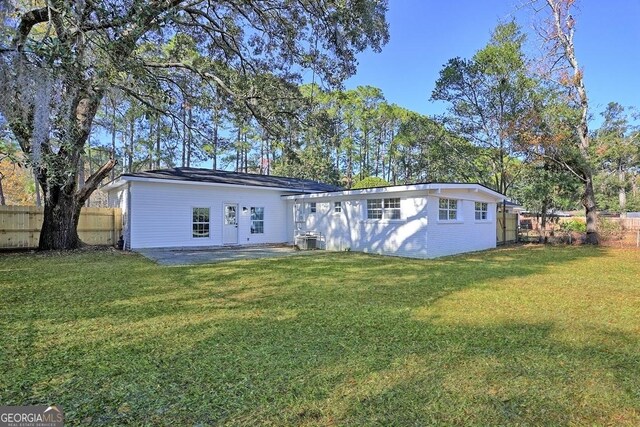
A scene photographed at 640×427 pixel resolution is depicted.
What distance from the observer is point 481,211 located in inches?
595

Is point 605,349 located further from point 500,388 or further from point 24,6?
point 24,6

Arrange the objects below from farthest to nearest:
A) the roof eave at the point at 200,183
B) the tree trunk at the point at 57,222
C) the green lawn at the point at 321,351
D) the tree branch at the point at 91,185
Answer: the roof eave at the point at 200,183 → the tree branch at the point at 91,185 → the tree trunk at the point at 57,222 → the green lawn at the point at 321,351

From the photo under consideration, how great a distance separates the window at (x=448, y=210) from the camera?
41.0 ft

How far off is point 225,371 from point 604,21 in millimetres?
19359

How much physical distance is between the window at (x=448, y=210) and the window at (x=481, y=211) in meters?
1.97

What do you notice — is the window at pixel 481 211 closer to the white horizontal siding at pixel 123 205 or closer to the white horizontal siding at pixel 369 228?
the white horizontal siding at pixel 369 228

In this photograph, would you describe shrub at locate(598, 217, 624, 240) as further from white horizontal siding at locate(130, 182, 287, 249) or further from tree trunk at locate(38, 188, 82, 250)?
tree trunk at locate(38, 188, 82, 250)

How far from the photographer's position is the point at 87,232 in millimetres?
14164

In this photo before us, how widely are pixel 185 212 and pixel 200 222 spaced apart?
0.71 m

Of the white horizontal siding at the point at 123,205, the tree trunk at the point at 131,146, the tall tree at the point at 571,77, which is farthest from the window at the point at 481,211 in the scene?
the tree trunk at the point at 131,146

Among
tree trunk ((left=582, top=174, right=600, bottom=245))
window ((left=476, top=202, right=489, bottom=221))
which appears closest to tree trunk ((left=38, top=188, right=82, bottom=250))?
window ((left=476, top=202, right=489, bottom=221))

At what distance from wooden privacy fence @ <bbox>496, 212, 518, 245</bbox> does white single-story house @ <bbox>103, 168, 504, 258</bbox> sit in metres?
1.99

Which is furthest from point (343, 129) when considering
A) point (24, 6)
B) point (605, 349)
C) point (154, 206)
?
point (605, 349)

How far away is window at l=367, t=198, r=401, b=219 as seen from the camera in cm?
1262
